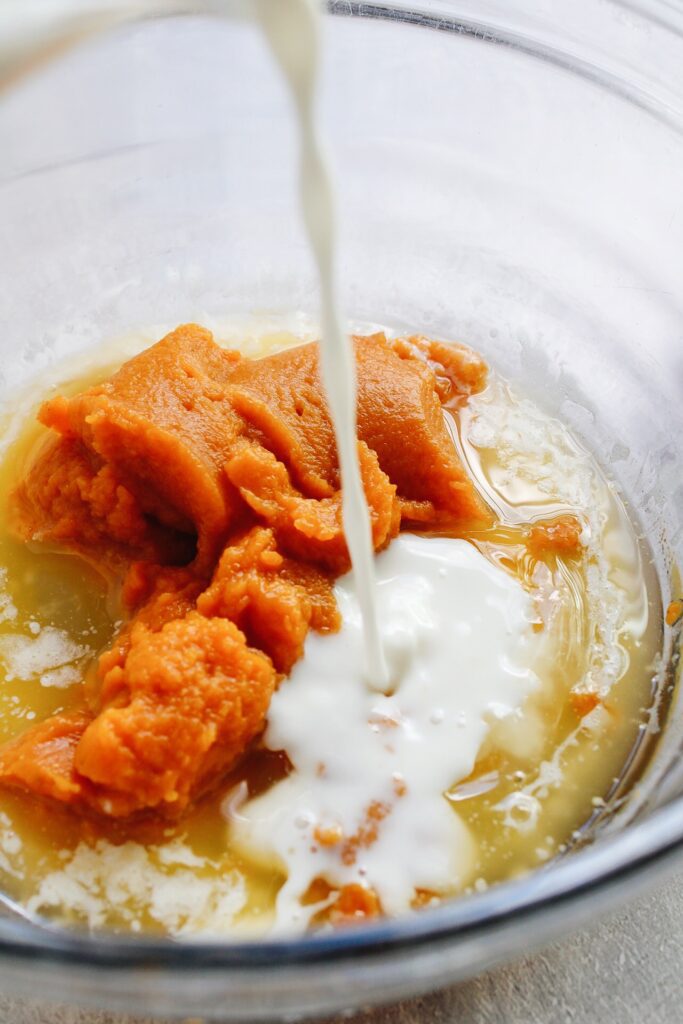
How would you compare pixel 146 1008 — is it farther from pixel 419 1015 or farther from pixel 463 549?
pixel 463 549

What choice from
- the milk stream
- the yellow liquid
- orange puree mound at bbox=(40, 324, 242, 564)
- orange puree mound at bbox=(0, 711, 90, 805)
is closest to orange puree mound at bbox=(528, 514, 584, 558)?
the yellow liquid

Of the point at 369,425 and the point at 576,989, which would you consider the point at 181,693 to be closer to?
the point at 369,425

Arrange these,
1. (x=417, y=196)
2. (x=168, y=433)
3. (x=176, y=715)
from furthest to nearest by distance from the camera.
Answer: (x=417, y=196), (x=168, y=433), (x=176, y=715)

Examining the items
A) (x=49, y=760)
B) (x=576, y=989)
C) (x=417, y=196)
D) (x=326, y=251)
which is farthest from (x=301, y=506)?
(x=417, y=196)

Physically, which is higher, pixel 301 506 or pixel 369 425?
pixel 369 425

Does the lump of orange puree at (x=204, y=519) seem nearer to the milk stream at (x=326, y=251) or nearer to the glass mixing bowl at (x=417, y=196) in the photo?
the milk stream at (x=326, y=251)

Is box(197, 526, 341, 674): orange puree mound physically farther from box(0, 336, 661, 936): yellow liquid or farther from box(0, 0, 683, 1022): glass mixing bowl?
box(0, 0, 683, 1022): glass mixing bowl

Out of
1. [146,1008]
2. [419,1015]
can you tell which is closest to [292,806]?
[419,1015]
